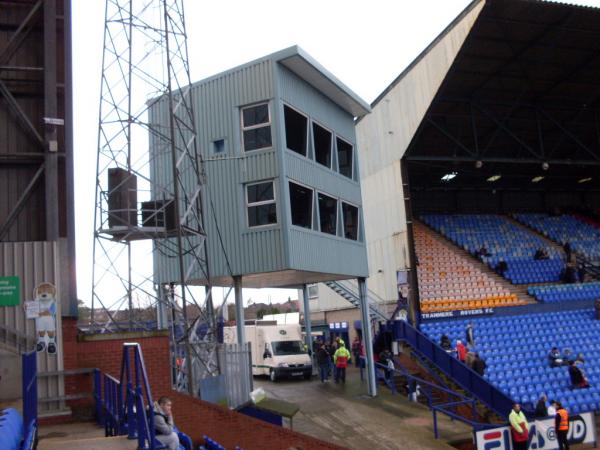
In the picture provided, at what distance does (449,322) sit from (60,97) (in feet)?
58.7

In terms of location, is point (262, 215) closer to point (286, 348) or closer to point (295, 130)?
point (295, 130)

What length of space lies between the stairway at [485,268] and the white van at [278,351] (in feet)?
34.1

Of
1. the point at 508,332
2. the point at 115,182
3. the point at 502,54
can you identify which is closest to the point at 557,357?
the point at 508,332

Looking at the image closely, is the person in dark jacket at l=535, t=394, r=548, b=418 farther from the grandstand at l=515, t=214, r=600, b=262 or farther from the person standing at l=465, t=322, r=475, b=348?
the grandstand at l=515, t=214, r=600, b=262

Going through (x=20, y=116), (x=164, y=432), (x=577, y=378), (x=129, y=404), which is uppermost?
(x=20, y=116)

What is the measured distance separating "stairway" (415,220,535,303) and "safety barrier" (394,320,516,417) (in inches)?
287

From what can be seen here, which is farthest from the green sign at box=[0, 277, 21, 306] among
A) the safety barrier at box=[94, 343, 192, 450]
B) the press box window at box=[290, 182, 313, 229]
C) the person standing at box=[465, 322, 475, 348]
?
the person standing at box=[465, 322, 475, 348]

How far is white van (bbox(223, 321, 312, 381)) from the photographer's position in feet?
82.9

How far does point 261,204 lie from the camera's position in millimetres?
18859

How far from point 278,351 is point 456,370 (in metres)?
7.57

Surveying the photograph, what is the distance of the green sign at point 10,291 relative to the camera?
12.3 metres

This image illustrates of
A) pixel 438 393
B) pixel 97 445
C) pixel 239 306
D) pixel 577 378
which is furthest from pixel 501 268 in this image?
pixel 97 445

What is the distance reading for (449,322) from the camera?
85.4ft

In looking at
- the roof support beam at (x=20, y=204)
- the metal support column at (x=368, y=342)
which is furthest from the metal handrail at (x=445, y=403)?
the roof support beam at (x=20, y=204)
